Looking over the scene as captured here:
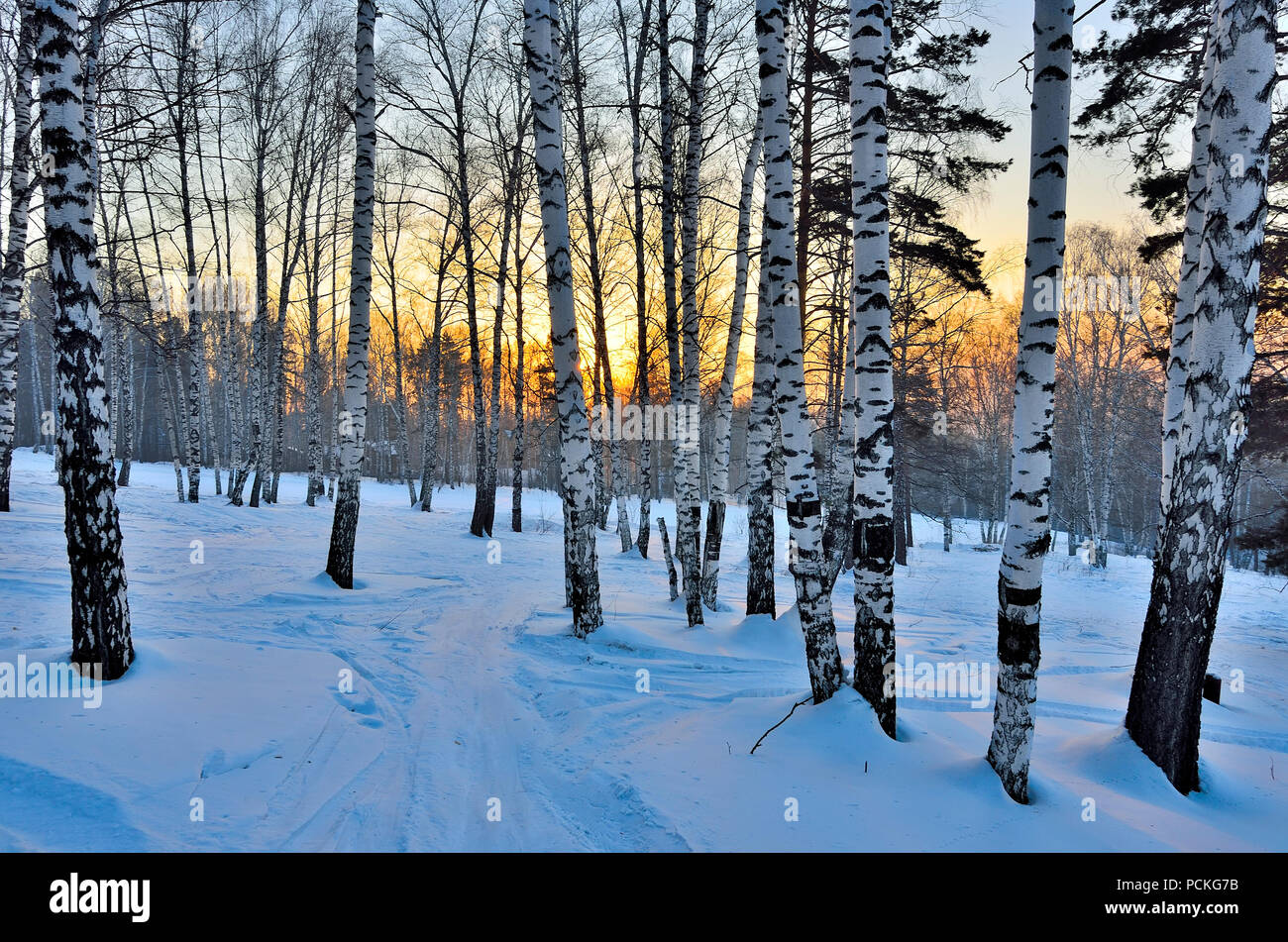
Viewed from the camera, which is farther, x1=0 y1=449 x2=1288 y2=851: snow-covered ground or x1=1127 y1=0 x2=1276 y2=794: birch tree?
x1=1127 y1=0 x2=1276 y2=794: birch tree

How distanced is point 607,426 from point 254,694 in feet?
49.9

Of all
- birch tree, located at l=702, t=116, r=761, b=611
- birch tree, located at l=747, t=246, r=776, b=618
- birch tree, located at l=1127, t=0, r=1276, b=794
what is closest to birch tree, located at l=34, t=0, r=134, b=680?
→ birch tree, located at l=747, t=246, r=776, b=618

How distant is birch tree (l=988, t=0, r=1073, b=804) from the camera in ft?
11.8

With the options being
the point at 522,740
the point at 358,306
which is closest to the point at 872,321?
the point at 522,740

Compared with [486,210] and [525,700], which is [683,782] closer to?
[525,700]

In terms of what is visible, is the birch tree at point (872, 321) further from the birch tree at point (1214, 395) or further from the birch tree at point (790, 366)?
the birch tree at point (1214, 395)

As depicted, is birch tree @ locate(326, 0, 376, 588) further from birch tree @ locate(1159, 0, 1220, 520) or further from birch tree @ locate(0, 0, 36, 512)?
birch tree @ locate(1159, 0, 1220, 520)

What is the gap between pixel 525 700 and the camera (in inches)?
204

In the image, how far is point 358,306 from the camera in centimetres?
847

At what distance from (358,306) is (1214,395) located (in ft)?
29.2

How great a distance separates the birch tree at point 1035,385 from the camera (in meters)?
3.61

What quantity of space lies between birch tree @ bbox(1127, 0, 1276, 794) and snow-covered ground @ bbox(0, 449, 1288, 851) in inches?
16.8

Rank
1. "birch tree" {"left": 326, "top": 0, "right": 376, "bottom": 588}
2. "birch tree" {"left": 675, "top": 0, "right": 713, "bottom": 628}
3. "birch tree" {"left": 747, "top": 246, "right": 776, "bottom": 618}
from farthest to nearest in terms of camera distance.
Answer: "birch tree" {"left": 326, "top": 0, "right": 376, "bottom": 588}
"birch tree" {"left": 675, "top": 0, "right": 713, "bottom": 628}
"birch tree" {"left": 747, "top": 246, "right": 776, "bottom": 618}
